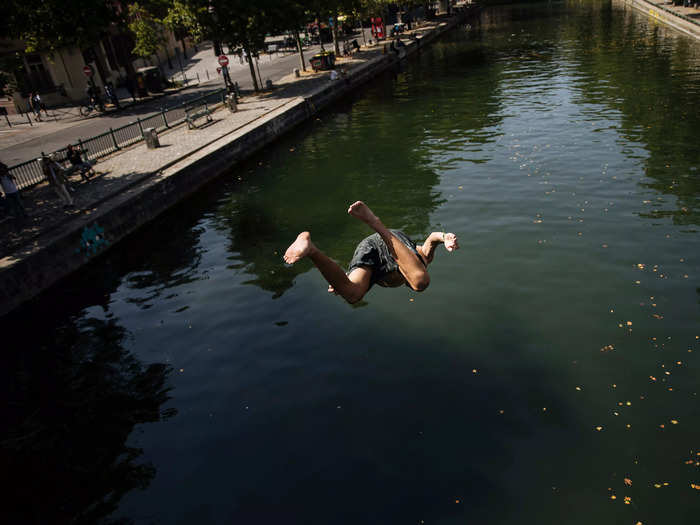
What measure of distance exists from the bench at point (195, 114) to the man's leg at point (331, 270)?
21.3 m

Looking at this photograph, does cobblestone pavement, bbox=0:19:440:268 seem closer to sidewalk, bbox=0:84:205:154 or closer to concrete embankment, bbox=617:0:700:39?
sidewalk, bbox=0:84:205:154

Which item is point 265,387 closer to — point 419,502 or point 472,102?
point 419,502

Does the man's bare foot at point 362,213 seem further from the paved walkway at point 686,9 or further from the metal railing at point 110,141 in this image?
the paved walkway at point 686,9

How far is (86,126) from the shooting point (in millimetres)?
31312

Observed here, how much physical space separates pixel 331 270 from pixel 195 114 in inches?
881

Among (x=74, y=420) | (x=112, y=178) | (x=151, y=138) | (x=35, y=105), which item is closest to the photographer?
(x=74, y=420)

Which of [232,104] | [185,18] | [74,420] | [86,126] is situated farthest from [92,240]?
[185,18]

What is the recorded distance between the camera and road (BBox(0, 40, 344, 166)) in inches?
1037

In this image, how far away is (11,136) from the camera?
102 feet

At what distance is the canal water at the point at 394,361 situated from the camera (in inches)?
265

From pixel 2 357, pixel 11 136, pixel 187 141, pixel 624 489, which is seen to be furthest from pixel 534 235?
pixel 11 136

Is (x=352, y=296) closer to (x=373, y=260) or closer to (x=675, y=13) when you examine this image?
(x=373, y=260)

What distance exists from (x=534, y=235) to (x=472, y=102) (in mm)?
16885

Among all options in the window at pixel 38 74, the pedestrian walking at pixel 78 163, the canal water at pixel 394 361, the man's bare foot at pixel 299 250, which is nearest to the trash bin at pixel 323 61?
the window at pixel 38 74
